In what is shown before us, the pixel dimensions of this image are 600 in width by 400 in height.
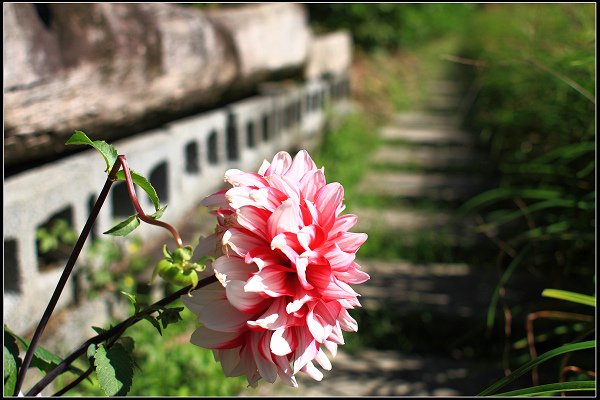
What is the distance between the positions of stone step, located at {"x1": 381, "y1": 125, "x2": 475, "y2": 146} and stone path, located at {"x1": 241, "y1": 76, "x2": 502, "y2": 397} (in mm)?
579

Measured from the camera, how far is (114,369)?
3.09ft

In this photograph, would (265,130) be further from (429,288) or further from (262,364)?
(262,364)

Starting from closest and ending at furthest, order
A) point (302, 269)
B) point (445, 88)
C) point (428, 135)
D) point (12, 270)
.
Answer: point (302, 269), point (12, 270), point (428, 135), point (445, 88)

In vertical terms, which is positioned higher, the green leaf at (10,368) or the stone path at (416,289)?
the green leaf at (10,368)

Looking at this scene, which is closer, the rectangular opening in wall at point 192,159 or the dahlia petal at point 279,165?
the dahlia petal at point 279,165

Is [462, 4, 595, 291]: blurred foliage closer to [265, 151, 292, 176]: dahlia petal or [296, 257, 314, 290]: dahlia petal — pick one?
[265, 151, 292, 176]: dahlia petal

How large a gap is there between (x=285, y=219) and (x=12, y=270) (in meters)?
1.56

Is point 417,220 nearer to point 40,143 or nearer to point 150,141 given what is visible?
point 150,141

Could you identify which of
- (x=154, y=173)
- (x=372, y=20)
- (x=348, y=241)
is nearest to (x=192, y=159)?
(x=154, y=173)

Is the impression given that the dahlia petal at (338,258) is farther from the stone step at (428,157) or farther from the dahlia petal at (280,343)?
the stone step at (428,157)

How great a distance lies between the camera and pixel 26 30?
219 cm

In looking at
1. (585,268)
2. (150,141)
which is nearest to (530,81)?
(585,268)

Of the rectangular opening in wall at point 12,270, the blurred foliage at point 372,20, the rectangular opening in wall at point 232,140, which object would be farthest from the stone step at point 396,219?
the blurred foliage at point 372,20

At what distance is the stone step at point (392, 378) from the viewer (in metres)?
2.44
